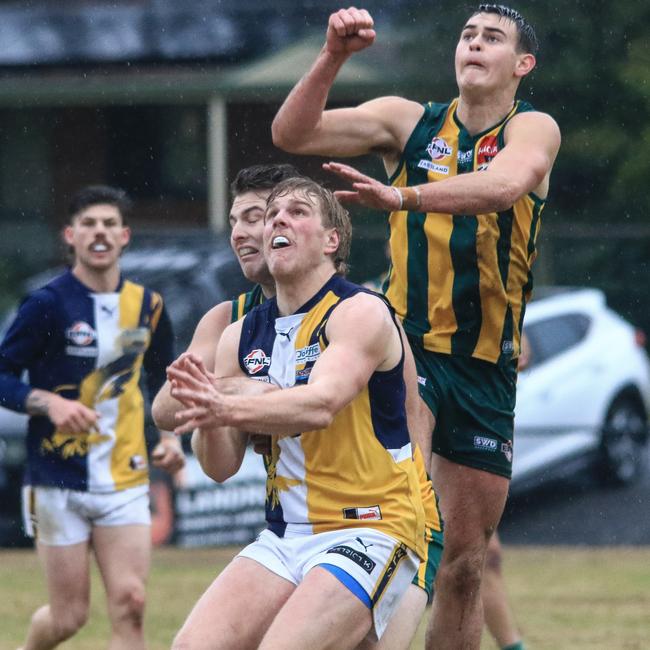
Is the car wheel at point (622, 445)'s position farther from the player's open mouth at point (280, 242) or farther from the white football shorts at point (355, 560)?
the player's open mouth at point (280, 242)

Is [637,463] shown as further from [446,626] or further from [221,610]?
[221,610]

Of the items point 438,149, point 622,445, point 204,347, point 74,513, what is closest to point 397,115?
point 438,149

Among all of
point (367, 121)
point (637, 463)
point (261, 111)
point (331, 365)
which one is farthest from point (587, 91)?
point (331, 365)

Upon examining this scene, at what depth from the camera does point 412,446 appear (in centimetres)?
484

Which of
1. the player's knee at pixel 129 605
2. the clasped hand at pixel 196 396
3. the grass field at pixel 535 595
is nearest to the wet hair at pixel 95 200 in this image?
the player's knee at pixel 129 605

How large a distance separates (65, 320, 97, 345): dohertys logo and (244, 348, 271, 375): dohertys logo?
238 centimetres

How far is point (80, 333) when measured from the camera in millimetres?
6988

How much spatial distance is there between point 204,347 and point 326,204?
30.3 inches

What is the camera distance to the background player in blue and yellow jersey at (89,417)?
21.9ft

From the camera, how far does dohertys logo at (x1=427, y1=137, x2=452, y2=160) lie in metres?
5.52

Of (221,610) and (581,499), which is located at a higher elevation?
(221,610)

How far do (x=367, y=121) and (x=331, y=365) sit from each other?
1.48 metres

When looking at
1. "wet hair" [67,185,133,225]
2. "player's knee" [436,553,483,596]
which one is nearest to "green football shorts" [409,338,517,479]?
"player's knee" [436,553,483,596]

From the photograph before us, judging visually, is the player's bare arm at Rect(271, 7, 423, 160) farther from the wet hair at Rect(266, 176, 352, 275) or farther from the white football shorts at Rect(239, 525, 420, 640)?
the white football shorts at Rect(239, 525, 420, 640)
